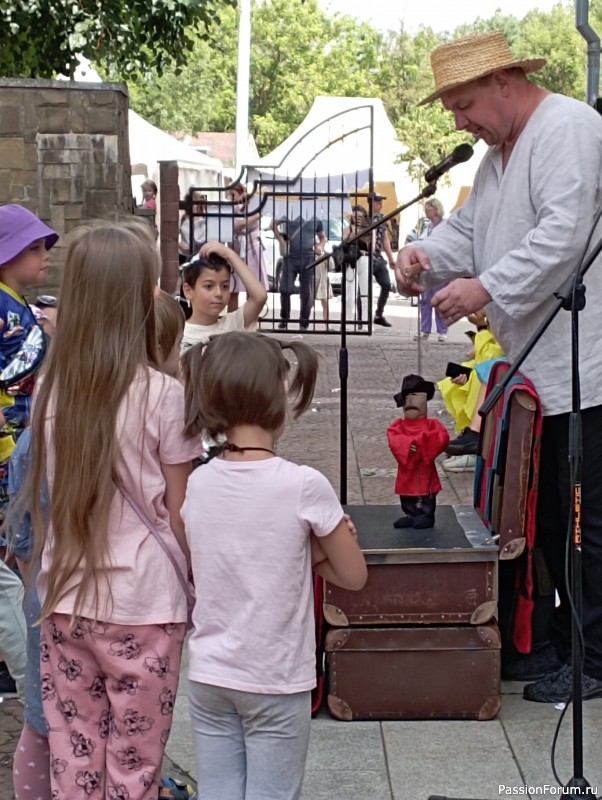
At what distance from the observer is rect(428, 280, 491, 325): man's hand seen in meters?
3.89

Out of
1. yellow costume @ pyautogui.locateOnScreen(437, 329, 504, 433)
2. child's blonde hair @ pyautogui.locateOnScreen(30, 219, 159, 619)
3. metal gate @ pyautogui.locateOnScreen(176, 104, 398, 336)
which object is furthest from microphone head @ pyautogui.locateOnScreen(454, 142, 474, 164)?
metal gate @ pyautogui.locateOnScreen(176, 104, 398, 336)

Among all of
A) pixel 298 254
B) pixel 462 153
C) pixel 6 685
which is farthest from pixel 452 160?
pixel 298 254

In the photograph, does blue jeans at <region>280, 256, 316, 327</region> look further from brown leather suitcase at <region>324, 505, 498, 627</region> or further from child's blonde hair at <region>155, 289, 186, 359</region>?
child's blonde hair at <region>155, 289, 186, 359</region>

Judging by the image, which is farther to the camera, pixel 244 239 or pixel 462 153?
pixel 244 239

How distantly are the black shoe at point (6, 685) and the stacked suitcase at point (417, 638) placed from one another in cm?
114

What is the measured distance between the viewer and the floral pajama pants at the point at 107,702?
9.55 feet

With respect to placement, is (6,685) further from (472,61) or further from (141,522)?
(472,61)

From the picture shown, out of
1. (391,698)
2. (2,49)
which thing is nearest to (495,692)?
(391,698)

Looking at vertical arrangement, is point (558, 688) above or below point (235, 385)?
below

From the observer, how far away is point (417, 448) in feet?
13.7

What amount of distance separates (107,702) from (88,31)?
33.0 ft

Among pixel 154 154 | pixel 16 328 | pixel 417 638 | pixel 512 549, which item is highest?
pixel 154 154

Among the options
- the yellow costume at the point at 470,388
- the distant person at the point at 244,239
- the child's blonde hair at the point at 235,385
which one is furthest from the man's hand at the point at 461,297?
the distant person at the point at 244,239

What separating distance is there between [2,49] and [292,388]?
32.8 feet
